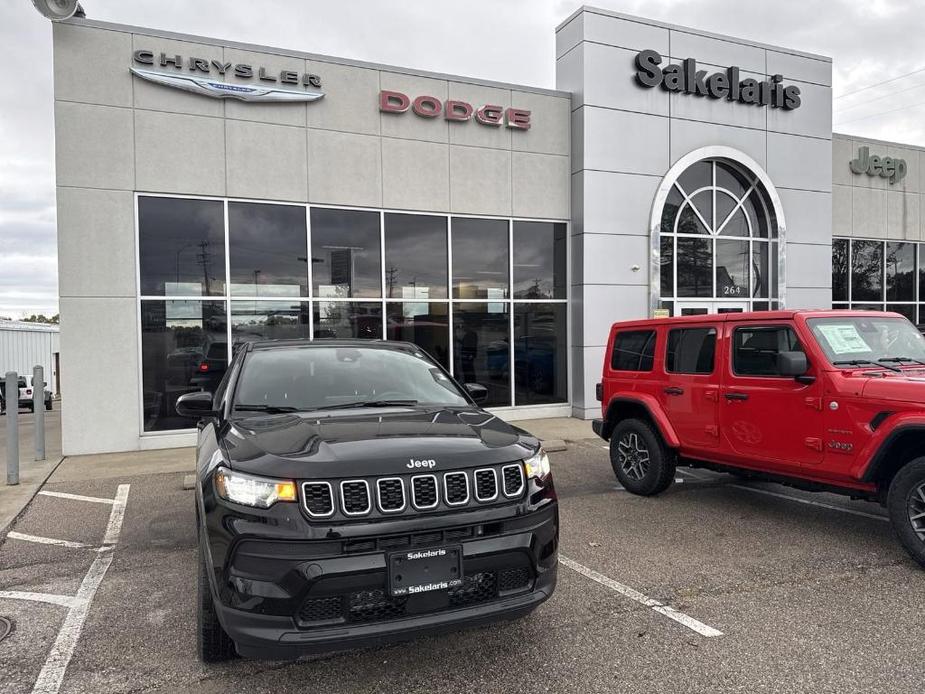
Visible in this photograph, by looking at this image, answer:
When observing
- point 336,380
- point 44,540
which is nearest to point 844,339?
point 336,380

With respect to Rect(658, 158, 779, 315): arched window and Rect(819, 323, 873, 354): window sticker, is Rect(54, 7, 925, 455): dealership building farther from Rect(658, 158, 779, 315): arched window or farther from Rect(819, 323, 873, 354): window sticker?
Rect(819, 323, 873, 354): window sticker

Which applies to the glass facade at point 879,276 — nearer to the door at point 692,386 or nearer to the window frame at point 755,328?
the door at point 692,386

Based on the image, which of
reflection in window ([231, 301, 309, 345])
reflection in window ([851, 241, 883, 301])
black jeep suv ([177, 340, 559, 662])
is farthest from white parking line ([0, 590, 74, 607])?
reflection in window ([851, 241, 883, 301])

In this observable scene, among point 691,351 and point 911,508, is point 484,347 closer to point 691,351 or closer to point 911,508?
point 691,351

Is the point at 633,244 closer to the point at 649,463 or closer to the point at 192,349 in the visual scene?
the point at 649,463

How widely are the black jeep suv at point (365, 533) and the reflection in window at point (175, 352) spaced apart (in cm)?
746

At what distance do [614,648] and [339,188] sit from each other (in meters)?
9.39

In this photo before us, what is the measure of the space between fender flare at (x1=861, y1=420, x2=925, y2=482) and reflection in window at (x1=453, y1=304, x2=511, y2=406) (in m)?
7.88

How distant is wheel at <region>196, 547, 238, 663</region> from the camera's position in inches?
126

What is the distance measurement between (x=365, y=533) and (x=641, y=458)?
180 inches

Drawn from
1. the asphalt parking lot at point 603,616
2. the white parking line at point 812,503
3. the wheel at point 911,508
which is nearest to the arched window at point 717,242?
the white parking line at point 812,503

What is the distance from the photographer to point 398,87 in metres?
11.5

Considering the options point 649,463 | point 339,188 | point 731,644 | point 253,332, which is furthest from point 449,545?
point 339,188

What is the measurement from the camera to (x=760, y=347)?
18.4 feet
